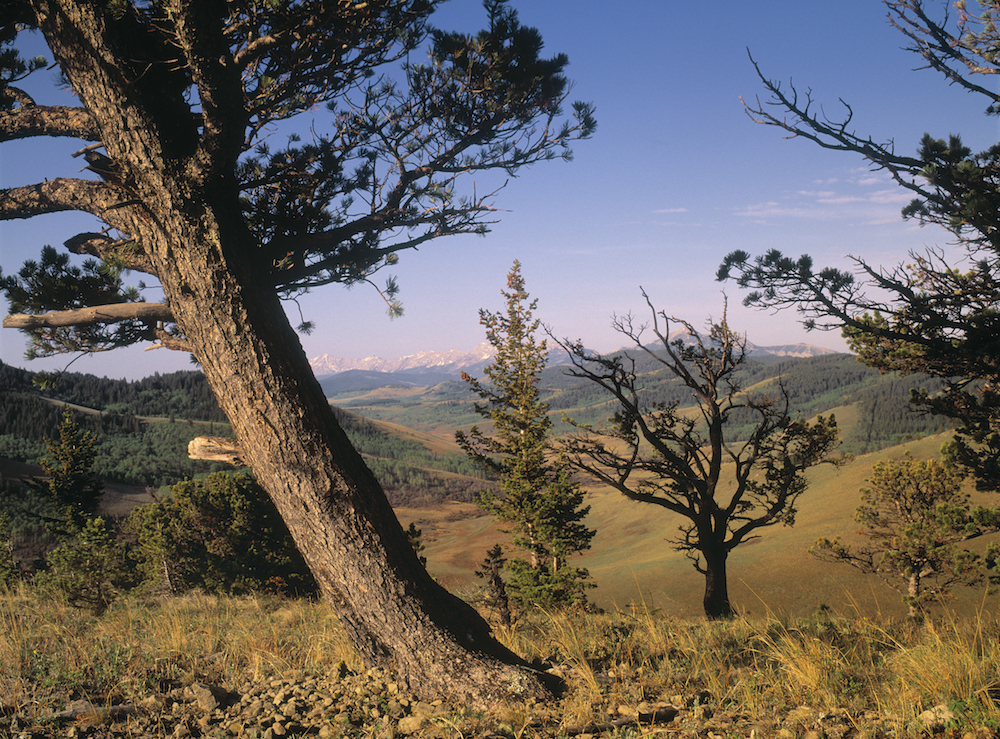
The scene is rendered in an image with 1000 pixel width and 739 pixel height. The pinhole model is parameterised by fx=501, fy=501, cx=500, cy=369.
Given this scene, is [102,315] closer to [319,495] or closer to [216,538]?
[319,495]

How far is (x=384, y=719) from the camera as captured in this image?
2793 mm

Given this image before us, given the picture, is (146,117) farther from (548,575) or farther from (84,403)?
(84,403)

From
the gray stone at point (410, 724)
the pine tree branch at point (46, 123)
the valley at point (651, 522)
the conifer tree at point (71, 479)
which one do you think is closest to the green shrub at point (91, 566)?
the conifer tree at point (71, 479)

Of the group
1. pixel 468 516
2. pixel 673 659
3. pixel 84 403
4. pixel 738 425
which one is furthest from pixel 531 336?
pixel 738 425

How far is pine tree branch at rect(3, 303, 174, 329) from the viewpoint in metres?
3.94

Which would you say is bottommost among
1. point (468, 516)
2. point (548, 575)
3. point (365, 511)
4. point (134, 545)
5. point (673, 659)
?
point (468, 516)

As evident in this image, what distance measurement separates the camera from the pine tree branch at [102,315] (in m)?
3.94

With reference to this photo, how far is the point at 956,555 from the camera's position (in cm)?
1570

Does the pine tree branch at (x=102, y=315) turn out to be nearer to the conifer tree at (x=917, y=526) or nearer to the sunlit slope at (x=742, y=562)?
the sunlit slope at (x=742, y=562)

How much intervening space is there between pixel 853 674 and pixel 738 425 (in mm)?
182106

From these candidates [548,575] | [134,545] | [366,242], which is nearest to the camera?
[366,242]

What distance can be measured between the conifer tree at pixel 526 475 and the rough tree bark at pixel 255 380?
14720 millimetres

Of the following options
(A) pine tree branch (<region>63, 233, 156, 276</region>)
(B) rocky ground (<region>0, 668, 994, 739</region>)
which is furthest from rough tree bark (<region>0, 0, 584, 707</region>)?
(A) pine tree branch (<region>63, 233, 156, 276</region>)

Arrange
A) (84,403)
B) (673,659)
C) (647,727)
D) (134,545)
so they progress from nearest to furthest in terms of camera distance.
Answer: (647,727)
(673,659)
(134,545)
(84,403)
